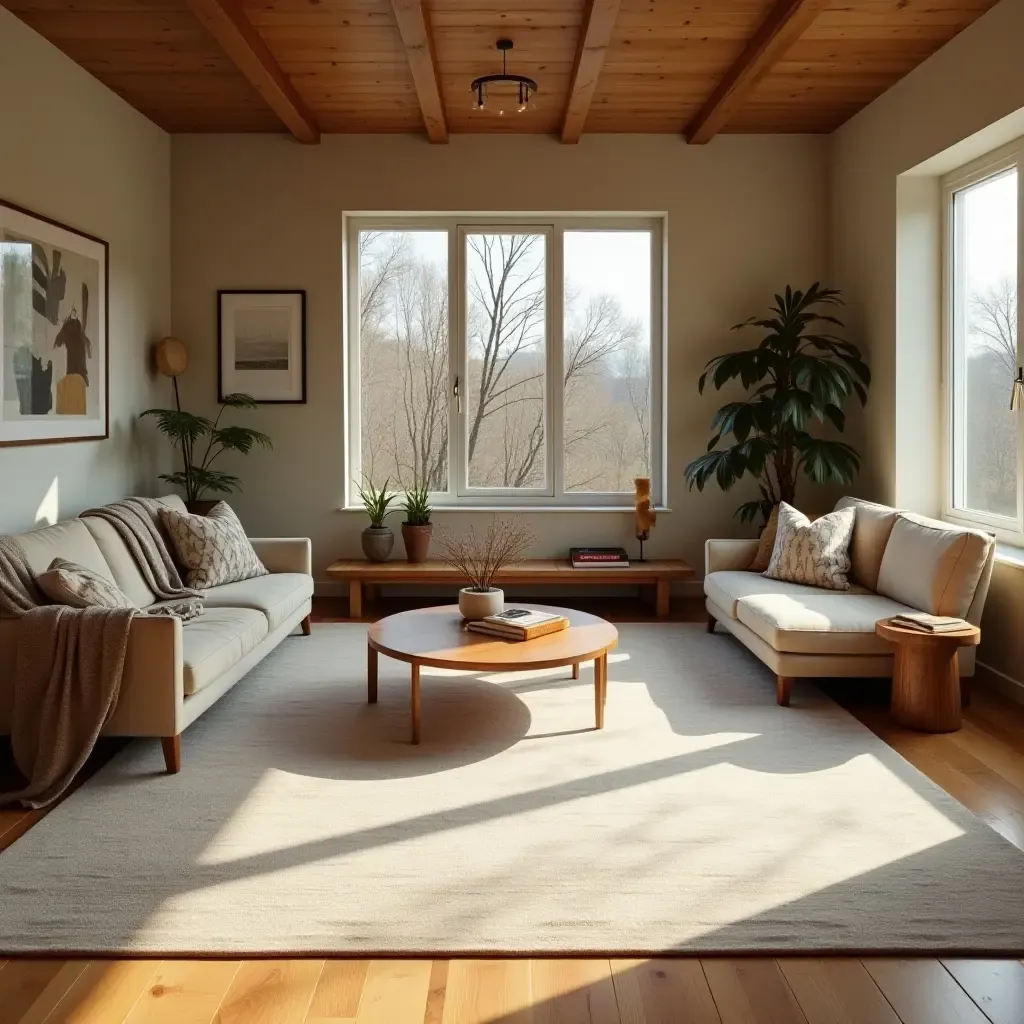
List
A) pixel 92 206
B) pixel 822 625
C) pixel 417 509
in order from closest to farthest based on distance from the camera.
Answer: pixel 822 625 → pixel 92 206 → pixel 417 509

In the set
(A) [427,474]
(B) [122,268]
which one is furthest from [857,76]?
(B) [122,268]

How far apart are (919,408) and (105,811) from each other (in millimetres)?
4317

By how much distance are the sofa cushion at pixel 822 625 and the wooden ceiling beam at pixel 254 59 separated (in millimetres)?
3298

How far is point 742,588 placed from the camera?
4809mm

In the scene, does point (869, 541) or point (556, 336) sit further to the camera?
point (556, 336)

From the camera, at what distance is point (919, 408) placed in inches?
211

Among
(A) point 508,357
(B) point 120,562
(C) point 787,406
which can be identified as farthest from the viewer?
(A) point 508,357

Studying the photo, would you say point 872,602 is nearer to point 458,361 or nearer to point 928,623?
point 928,623

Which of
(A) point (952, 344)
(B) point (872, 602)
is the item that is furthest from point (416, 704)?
(A) point (952, 344)

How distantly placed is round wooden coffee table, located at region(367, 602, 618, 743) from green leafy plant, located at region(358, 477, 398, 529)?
1.91 m

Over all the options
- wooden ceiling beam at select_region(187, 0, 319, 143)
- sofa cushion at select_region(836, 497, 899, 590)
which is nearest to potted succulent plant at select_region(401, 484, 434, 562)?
wooden ceiling beam at select_region(187, 0, 319, 143)

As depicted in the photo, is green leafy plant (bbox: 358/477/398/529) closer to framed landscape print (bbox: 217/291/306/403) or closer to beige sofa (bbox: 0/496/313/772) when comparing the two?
framed landscape print (bbox: 217/291/306/403)

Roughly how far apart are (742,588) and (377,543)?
2.31 m

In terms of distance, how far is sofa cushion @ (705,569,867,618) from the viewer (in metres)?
4.68
